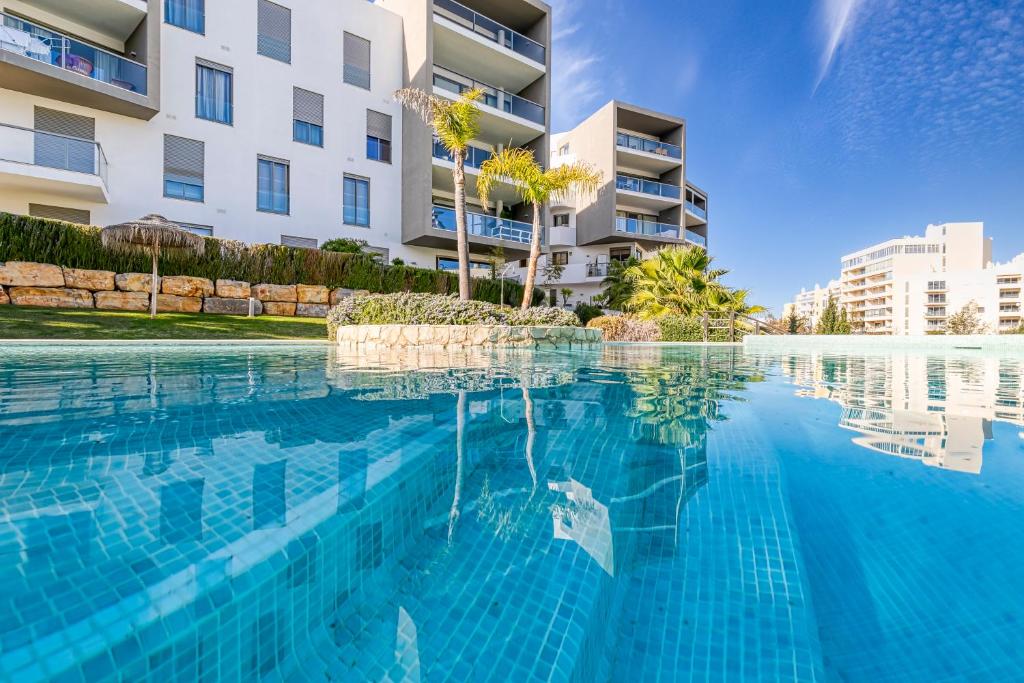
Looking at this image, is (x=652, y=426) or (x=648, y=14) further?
(x=648, y=14)

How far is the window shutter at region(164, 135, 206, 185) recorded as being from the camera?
51.4 feet

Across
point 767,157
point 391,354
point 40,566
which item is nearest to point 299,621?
point 40,566

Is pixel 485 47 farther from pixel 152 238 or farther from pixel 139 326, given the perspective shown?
pixel 139 326

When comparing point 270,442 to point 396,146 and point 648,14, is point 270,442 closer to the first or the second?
point 396,146

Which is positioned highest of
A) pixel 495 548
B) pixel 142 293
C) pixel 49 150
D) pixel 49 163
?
pixel 49 150

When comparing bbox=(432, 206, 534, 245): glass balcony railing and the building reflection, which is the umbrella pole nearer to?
bbox=(432, 206, 534, 245): glass balcony railing

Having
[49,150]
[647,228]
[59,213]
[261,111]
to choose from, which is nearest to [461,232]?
[261,111]

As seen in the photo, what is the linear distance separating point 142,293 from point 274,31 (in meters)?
11.6

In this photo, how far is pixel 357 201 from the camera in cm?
1955

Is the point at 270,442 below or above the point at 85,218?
below

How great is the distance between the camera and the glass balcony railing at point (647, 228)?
1105 inches

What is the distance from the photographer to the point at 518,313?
410 inches

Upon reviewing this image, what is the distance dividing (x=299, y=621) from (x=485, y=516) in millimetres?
840

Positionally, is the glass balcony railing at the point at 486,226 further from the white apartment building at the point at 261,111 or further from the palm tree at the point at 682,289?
the palm tree at the point at 682,289
